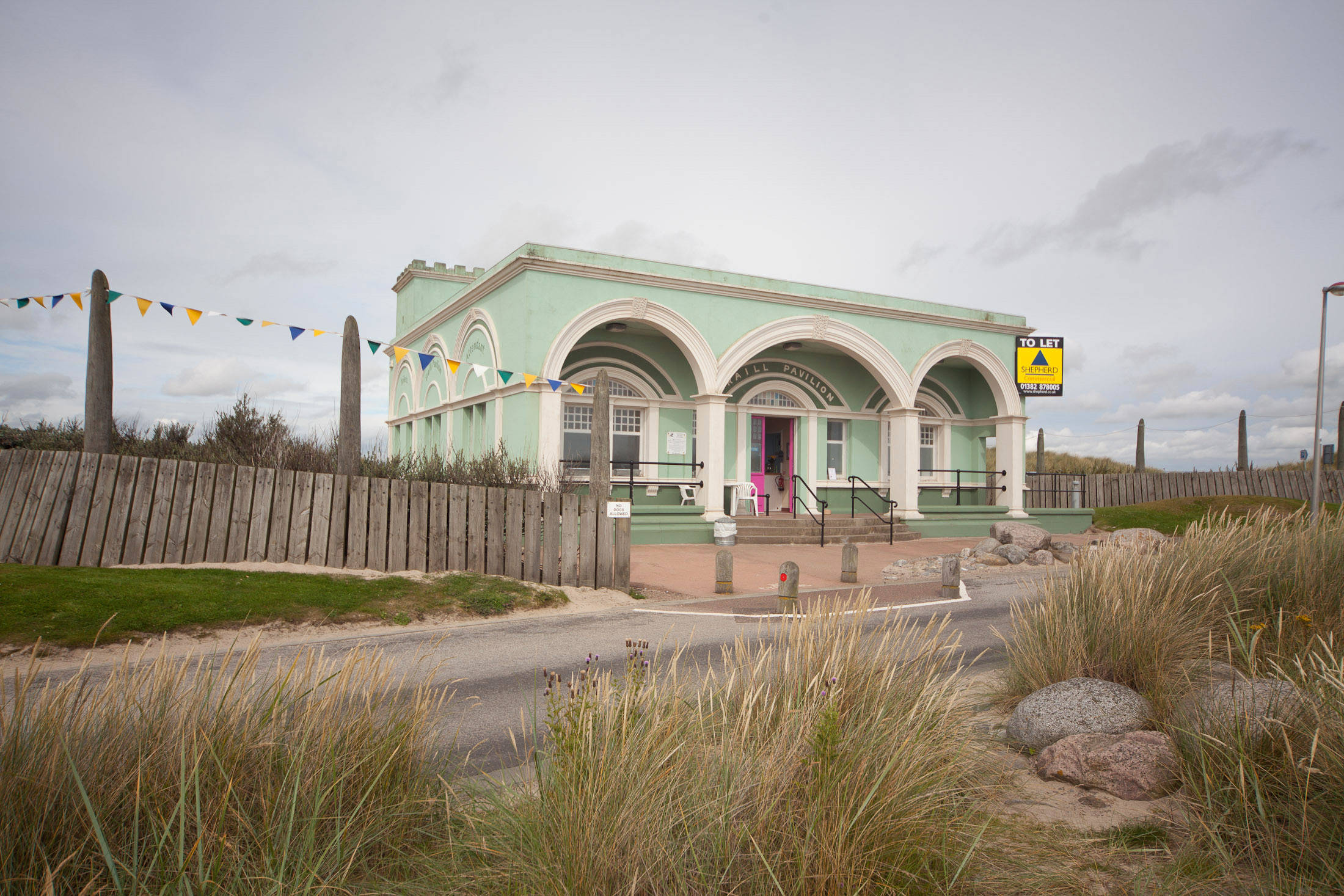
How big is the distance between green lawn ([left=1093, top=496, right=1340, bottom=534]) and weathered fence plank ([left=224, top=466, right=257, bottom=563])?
21.7 meters

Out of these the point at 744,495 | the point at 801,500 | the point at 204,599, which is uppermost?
the point at 744,495

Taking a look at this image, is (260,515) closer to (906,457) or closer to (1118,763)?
(1118,763)

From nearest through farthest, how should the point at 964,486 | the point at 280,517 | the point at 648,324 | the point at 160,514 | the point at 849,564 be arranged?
the point at 160,514, the point at 280,517, the point at 849,564, the point at 648,324, the point at 964,486

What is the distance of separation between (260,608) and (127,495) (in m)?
2.91

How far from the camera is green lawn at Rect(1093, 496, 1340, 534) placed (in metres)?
22.8

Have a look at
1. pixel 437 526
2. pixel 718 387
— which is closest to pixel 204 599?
pixel 437 526

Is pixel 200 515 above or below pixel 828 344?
below

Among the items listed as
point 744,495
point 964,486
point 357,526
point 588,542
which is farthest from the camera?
point 964,486

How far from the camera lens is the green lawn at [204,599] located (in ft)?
23.1

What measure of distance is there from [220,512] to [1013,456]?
807 inches

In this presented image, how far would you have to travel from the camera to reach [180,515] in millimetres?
9516

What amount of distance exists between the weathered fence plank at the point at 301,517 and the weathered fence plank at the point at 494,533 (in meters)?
2.18

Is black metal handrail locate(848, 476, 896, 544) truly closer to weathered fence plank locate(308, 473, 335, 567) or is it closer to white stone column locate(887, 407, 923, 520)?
white stone column locate(887, 407, 923, 520)

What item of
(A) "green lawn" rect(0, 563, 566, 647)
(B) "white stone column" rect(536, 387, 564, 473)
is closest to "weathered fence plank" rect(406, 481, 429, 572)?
(A) "green lawn" rect(0, 563, 566, 647)
